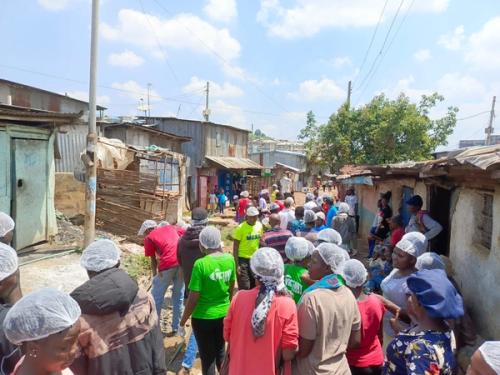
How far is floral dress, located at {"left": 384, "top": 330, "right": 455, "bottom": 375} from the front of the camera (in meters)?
2.25

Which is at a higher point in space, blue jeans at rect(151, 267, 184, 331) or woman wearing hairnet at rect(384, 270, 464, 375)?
woman wearing hairnet at rect(384, 270, 464, 375)

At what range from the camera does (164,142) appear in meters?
20.1

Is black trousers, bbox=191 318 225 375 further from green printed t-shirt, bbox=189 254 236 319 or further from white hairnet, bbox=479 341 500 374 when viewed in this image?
white hairnet, bbox=479 341 500 374

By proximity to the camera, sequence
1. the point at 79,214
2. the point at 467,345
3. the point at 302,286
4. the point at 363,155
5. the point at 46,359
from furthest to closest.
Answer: the point at 363,155
the point at 79,214
the point at 302,286
the point at 467,345
the point at 46,359

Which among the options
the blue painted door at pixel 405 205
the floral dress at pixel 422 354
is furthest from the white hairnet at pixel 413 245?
the blue painted door at pixel 405 205

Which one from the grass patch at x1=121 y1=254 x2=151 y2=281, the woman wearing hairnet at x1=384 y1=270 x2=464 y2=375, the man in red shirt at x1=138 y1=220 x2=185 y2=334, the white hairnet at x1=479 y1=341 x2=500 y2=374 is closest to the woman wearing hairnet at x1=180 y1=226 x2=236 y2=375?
the man in red shirt at x1=138 y1=220 x2=185 y2=334

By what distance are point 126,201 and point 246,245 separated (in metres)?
7.00

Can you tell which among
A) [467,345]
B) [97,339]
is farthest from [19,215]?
[467,345]

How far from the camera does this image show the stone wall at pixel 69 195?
11766 mm

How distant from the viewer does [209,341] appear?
4.00 metres

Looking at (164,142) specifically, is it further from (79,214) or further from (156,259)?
(156,259)

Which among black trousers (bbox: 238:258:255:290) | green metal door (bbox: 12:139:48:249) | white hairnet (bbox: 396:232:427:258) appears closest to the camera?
white hairnet (bbox: 396:232:427:258)

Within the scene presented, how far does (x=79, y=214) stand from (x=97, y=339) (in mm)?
10339

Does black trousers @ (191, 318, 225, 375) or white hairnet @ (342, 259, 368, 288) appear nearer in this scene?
white hairnet @ (342, 259, 368, 288)
